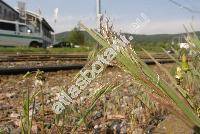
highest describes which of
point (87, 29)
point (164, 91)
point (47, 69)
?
point (87, 29)

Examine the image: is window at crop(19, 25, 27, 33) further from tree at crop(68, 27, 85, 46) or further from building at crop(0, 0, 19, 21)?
tree at crop(68, 27, 85, 46)

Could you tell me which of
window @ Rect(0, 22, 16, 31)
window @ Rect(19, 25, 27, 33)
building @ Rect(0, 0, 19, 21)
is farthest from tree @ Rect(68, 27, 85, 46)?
window @ Rect(0, 22, 16, 31)

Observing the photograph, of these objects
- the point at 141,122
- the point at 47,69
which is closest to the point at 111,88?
the point at 141,122

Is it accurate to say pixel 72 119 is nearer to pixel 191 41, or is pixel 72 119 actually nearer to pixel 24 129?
pixel 24 129

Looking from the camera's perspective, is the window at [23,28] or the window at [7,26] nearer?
the window at [7,26]

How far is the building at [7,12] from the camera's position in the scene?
51.7 meters

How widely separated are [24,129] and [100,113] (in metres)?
1.28

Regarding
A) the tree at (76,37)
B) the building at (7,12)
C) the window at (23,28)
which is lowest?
the tree at (76,37)

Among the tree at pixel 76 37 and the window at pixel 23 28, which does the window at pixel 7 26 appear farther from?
the tree at pixel 76 37

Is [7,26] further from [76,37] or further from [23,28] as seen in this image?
[76,37]

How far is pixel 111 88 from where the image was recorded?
1.69 metres

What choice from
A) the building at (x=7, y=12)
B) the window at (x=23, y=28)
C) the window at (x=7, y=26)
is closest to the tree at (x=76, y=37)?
the building at (x=7, y=12)

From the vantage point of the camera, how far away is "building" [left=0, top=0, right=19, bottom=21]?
51.7m

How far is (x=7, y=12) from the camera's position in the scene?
55.0 metres
